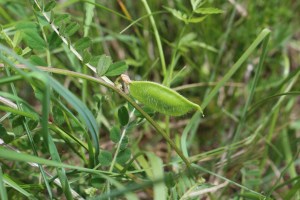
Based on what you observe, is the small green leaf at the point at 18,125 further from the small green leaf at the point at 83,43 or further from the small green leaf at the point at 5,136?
the small green leaf at the point at 83,43

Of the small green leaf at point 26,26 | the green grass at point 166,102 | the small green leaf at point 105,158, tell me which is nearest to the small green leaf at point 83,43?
the green grass at point 166,102

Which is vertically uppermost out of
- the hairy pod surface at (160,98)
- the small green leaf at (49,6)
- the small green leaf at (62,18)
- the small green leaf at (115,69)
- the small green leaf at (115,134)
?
the small green leaf at (49,6)

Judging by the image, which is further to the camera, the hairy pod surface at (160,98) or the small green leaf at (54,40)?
the small green leaf at (54,40)

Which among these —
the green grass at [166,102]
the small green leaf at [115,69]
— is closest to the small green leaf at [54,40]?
the green grass at [166,102]

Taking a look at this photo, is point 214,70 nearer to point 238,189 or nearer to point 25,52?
point 238,189

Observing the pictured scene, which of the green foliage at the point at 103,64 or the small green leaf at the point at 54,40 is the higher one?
the small green leaf at the point at 54,40

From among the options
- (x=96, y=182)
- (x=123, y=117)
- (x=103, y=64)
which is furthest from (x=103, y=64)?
(x=96, y=182)

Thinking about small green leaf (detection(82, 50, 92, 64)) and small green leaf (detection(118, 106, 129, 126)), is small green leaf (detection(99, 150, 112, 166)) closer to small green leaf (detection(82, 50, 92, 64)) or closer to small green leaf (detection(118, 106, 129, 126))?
small green leaf (detection(118, 106, 129, 126))

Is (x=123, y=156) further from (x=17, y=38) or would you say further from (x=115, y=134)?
(x=17, y=38)
